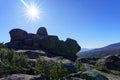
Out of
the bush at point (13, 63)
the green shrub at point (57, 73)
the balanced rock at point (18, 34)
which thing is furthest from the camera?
the balanced rock at point (18, 34)

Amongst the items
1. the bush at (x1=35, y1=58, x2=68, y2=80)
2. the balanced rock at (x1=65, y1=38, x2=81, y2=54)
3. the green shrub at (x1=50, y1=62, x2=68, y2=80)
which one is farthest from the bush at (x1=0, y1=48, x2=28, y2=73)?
the balanced rock at (x1=65, y1=38, x2=81, y2=54)

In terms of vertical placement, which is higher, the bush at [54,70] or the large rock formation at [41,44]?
the large rock formation at [41,44]

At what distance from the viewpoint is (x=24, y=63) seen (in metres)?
42.3

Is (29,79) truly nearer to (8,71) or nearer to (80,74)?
(80,74)

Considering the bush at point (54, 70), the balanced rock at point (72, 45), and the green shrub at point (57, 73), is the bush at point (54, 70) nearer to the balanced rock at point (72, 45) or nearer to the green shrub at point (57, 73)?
the green shrub at point (57, 73)

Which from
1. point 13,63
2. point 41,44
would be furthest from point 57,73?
point 41,44

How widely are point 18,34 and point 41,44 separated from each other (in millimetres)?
13173

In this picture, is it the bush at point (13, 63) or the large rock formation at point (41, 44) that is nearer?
the bush at point (13, 63)

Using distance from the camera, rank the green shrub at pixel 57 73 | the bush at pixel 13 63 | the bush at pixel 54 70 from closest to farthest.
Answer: the green shrub at pixel 57 73 < the bush at pixel 54 70 < the bush at pixel 13 63

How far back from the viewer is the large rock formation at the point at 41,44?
301ft

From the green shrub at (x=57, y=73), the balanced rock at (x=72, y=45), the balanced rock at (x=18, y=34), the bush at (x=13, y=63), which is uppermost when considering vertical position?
the balanced rock at (x=18, y=34)

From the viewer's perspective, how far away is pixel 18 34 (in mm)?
100438

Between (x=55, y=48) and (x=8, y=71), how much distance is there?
61.4 metres

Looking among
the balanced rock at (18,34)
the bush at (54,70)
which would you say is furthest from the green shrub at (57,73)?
the balanced rock at (18,34)
